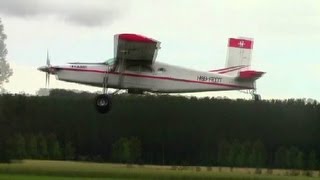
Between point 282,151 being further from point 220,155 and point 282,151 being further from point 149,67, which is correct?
point 149,67

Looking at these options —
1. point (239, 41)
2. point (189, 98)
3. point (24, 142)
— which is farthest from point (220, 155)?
point (239, 41)

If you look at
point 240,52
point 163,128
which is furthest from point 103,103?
point 163,128

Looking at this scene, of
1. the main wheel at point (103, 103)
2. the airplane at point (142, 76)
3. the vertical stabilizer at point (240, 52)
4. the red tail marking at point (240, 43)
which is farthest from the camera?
the red tail marking at point (240, 43)

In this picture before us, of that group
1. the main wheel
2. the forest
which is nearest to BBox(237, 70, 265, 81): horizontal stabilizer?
the main wheel

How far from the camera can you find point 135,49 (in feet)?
135

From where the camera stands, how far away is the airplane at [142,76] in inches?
1657

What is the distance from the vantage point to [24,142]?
73.8 metres

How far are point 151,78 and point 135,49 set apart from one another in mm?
2237

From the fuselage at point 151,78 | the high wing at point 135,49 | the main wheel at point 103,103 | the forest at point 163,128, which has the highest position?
the high wing at point 135,49

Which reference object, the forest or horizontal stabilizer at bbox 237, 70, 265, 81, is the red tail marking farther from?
the forest

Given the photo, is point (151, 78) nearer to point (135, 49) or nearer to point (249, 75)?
point (135, 49)

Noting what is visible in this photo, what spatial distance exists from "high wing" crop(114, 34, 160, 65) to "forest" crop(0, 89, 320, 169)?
32.1m

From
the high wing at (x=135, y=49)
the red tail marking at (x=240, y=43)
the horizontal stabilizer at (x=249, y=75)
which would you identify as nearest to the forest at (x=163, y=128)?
the red tail marking at (x=240, y=43)

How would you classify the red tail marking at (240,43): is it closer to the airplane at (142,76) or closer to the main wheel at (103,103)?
the airplane at (142,76)
